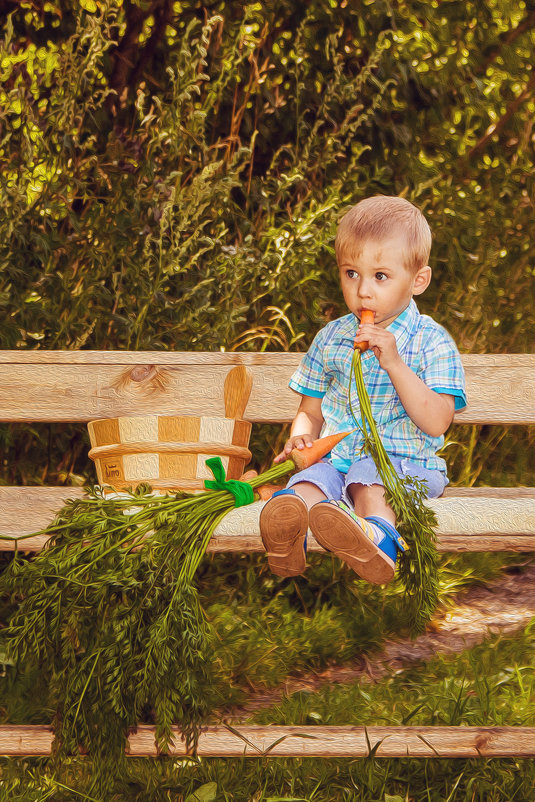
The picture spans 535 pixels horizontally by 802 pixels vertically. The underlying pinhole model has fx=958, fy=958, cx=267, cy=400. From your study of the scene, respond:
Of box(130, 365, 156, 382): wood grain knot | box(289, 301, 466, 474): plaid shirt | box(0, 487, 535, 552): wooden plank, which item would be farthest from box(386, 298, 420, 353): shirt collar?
box(130, 365, 156, 382): wood grain knot

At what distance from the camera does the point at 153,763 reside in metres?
2.43

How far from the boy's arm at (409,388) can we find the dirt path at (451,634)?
1.02 meters

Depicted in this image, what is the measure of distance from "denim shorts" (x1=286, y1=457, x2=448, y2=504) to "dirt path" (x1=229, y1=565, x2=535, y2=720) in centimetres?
80

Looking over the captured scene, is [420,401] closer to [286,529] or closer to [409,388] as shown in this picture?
[409,388]

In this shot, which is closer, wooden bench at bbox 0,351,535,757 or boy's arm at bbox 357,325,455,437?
boy's arm at bbox 357,325,455,437

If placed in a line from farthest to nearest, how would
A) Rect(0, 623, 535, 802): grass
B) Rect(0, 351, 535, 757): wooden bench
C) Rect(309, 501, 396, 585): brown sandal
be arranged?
Rect(0, 351, 535, 757): wooden bench < Rect(0, 623, 535, 802): grass < Rect(309, 501, 396, 585): brown sandal

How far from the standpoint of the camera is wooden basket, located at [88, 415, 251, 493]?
2.38 m

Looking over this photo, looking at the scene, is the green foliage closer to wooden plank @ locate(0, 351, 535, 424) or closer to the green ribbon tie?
the green ribbon tie

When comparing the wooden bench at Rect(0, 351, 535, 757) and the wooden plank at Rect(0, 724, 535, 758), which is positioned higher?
the wooden bench at Rect(0, 351, 535, 757)

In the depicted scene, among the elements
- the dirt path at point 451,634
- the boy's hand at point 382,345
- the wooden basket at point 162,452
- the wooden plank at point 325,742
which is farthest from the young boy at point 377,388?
the dirt path at point 451,634

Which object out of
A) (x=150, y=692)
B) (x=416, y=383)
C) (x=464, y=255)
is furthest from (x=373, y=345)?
(x=464, y=255)

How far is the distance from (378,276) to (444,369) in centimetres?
27

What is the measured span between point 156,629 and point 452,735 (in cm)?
78

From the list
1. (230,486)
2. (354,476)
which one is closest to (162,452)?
(230,486)
